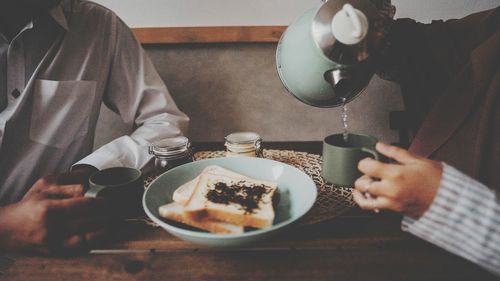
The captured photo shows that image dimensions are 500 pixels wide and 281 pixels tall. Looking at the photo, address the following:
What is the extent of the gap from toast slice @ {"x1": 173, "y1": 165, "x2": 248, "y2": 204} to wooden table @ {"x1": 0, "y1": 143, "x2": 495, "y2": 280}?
0.27 ft

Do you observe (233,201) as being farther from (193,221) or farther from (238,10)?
(238,10)

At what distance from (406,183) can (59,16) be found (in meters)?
1.12

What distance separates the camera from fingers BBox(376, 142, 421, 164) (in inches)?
22.0

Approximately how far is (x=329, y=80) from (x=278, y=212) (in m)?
0.30

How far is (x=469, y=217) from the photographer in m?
0.53

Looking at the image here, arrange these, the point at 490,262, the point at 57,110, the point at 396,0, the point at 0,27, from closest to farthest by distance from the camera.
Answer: the point at 490,262, the point at 0,27, the point at 57,110, the point at 396,0

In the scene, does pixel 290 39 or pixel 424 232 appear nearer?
pixel 424 232

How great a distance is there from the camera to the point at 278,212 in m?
0.66

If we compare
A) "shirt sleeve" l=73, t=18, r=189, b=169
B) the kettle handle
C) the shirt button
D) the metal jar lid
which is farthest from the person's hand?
the shirt button

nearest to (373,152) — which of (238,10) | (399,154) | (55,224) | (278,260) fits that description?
(399,154)

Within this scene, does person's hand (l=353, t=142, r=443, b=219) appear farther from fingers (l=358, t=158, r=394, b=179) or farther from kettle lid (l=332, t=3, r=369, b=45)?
kettle lid (l=332, t=3, r=369, b=45)

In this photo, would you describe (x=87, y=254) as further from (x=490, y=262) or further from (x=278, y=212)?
(x=490, y=262)

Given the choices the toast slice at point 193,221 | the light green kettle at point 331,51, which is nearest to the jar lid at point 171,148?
the toast slice at point 193,221

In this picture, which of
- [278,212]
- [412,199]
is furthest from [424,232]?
[278,212]
